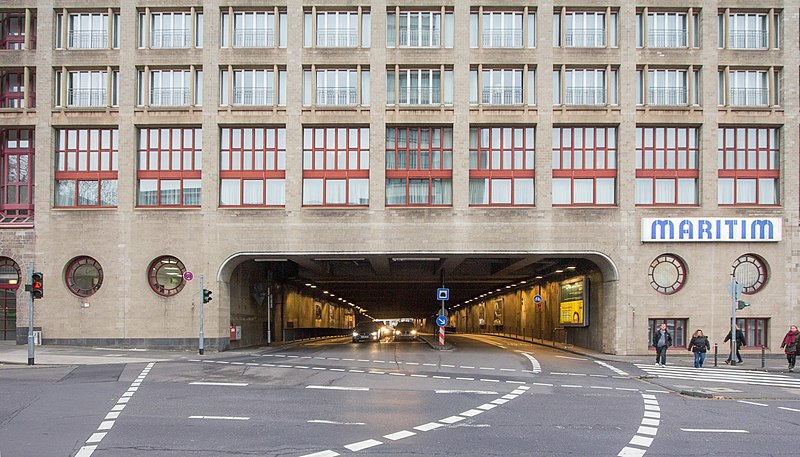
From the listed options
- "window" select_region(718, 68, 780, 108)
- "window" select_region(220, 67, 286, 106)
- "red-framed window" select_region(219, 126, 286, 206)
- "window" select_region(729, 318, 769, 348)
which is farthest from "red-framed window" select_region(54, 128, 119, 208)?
"window" select_region(729, 318, 769, 348)

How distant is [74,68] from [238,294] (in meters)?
Answer: 13.6

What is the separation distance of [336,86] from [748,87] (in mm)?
19953

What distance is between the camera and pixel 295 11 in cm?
3766

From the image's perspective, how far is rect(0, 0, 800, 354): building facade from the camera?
121 feet

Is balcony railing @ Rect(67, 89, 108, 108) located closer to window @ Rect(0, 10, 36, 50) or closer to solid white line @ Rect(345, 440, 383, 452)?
window @ Rect(0, 10, 36, 50)

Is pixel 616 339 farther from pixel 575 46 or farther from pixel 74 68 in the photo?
pixel 74 68

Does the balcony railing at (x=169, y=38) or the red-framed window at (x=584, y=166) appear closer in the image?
the red-framed window at (x=584, y=166)

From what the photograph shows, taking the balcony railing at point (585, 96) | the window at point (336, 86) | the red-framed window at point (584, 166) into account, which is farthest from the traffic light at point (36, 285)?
the balcony railing at point (585, 96)

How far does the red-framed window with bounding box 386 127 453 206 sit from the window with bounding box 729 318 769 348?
1509cm

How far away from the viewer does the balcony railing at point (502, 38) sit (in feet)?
125

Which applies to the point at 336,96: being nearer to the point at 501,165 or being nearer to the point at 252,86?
the point at 252,86

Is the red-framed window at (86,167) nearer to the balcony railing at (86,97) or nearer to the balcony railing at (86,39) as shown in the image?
the balcony railing at (86,97)

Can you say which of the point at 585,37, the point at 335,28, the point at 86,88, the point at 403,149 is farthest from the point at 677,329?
the point at 86,88

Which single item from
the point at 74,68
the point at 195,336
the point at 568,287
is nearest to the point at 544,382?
the point at 195,336
